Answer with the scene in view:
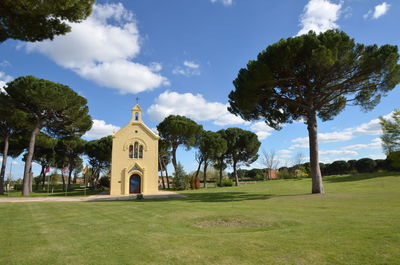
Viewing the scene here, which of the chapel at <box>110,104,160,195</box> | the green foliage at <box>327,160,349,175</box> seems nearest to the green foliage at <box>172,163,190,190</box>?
the chapel at <box>110,104,160,195</box>

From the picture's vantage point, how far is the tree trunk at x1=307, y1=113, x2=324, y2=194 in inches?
743

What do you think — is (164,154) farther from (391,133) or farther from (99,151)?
(391,133)

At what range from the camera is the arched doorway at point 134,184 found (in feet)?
93.4

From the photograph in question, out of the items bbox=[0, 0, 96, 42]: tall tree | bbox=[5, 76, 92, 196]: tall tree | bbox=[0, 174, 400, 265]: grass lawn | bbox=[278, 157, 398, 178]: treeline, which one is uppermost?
bbox=[5, 76, 92, 196]: tall tree

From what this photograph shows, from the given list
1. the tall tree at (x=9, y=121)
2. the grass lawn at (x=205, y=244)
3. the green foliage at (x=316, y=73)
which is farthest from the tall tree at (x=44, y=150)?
the grass lawn at (x=205, y=244)

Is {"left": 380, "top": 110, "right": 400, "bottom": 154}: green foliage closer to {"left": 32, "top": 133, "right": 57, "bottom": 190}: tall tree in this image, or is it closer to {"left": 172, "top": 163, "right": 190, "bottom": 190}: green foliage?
{"left": 172, "top": 163, "right": 190, "bottom": 190}: green foliage

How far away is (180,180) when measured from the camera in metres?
35.4

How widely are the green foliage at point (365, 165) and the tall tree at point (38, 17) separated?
54.7 metres

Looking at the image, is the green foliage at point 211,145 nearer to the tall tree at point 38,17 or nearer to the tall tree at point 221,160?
the tall tree at point 221,160

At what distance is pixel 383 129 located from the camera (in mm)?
32625

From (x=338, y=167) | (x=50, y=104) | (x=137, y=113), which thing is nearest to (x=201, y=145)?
(x=137, y=113)

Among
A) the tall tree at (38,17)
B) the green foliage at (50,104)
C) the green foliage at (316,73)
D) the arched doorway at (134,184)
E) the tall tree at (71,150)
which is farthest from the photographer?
the tall tree at (71,150)

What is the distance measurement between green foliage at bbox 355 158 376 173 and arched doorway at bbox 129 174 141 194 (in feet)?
146

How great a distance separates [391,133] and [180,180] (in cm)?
2825
